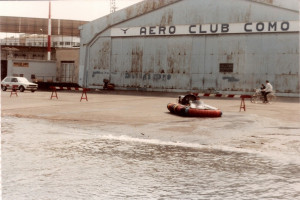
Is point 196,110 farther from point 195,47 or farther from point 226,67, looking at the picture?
point 195,47

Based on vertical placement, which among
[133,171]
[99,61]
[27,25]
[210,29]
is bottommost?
[133,171]

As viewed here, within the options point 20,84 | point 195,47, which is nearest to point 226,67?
point 195,47

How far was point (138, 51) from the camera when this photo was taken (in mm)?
39875

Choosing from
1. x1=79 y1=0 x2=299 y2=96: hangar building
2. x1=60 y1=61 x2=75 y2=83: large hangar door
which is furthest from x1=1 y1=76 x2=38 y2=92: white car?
x1=60 y1=61 x2=75 y2=83: large hangar door

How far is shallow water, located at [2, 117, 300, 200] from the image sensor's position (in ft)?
17.0

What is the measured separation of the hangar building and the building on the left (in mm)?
10013

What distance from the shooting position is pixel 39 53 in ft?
212

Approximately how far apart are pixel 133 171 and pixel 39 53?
61439mm

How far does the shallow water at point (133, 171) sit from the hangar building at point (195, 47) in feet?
87.8

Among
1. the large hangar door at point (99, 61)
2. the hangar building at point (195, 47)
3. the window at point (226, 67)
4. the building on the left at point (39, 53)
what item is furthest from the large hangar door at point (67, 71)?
the window at point (226, 67)

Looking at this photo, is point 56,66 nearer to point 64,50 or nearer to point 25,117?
point 64,50

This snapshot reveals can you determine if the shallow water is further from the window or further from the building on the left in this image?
the building on the left

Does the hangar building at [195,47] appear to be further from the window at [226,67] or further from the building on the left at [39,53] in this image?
the building on the left at [39,53]

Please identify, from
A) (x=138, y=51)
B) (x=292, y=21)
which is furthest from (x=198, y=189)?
(x=138, y=51)
